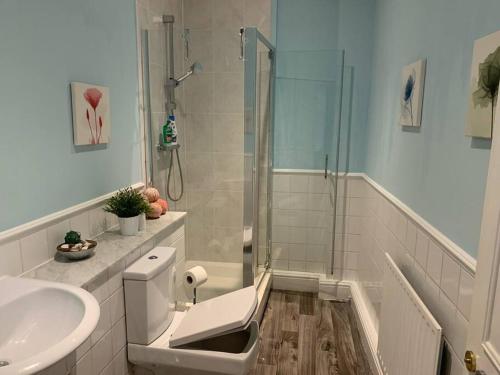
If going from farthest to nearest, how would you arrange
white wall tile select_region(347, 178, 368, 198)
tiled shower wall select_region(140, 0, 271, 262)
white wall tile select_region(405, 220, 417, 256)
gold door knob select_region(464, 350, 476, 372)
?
1. white wall tile select_region(347, 178, 368, 198)
2. tiled shower wall select_region(140, 0, 271, 262)
3. white wall tile select_region(405, 220, 417, 256)
4. gold door knob select_region(464, 350, 476, 372)

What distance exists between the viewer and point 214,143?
9.58 ft

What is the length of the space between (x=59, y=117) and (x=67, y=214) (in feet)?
1.40

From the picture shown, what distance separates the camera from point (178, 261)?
2.37m

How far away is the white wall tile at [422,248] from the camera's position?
5.59ft

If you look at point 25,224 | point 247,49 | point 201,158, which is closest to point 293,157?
point 201,158

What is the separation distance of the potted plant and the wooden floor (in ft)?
3.90

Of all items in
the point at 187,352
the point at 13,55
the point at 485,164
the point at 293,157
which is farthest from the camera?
the point at 293,157

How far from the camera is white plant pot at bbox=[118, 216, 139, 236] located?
1.98m

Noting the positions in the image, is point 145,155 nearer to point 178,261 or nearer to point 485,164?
point 178,261

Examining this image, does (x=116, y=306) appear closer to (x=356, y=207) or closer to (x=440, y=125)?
(x=440, y=125)

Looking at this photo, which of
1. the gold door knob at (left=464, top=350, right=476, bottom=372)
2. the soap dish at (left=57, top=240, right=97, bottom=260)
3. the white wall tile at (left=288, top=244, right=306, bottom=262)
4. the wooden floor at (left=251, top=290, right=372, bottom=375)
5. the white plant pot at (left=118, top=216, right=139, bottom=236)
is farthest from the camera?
the white wall tile at (left=288, top=244, right=306, bottom=262)

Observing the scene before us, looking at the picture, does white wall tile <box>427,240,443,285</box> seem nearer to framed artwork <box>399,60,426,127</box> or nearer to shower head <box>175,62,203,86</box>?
framed artwork <box>399,60,426,127</box>

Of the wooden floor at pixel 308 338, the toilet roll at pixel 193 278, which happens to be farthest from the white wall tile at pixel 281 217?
the toilet roll at pixel 193 278

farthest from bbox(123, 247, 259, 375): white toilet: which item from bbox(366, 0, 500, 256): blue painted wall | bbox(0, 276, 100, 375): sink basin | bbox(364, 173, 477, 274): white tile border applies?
bbox(366, 0, 500, 256): blue painted wall
